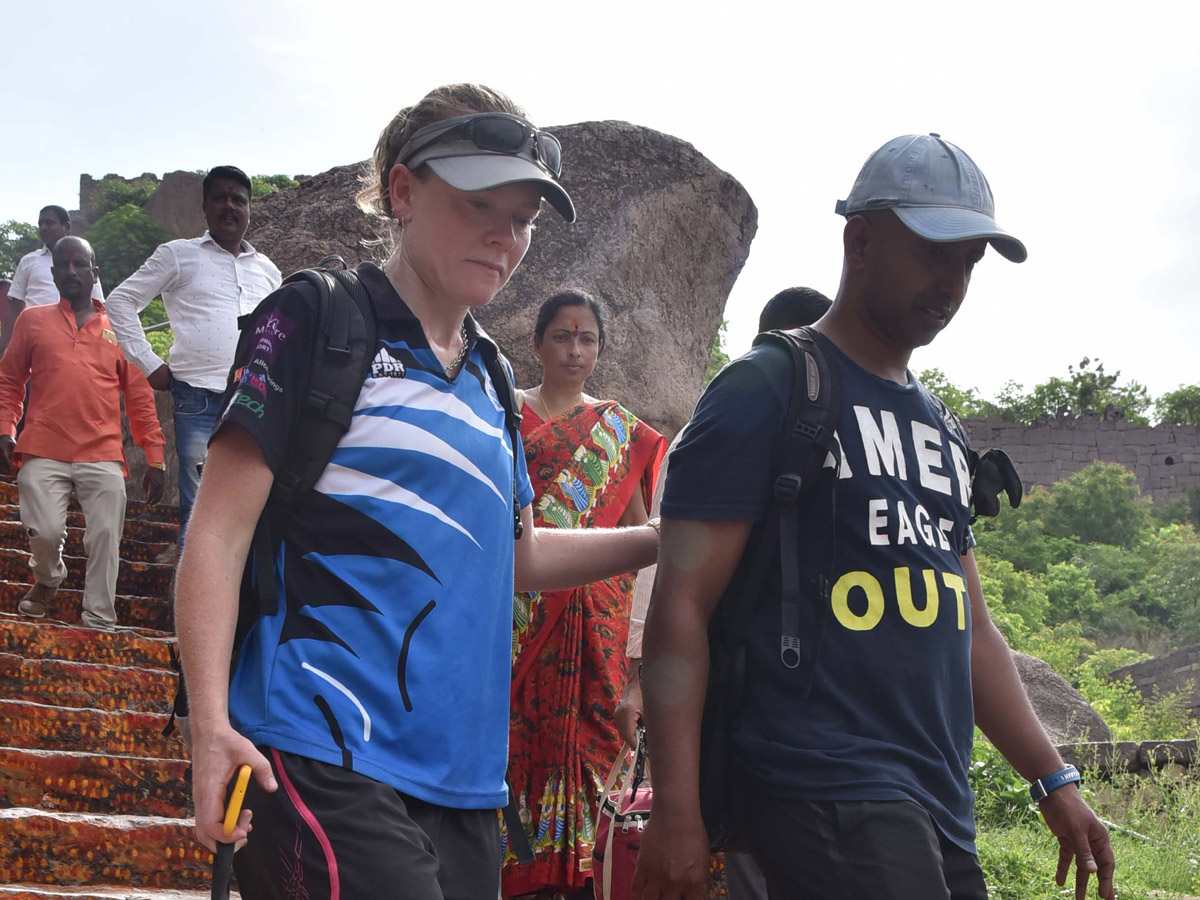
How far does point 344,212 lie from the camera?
27.8 feet

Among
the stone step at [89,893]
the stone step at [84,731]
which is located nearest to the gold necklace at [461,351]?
the stone step at [89,893]

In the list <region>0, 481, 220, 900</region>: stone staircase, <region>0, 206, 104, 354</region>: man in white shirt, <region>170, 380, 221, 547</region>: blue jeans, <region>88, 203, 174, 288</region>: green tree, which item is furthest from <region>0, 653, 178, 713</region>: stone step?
<region>88, 203, 174, 288</region>: green tree

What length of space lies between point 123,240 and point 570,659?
23.6 m

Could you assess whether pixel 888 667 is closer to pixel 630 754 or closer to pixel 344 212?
pixel 630 754

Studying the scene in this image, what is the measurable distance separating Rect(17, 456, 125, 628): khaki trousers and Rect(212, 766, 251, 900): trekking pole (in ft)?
17.0

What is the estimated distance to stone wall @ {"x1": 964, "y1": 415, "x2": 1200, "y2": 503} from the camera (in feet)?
124

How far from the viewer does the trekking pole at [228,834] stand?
64.6 inches

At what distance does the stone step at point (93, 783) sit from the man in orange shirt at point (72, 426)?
2147 millimetres

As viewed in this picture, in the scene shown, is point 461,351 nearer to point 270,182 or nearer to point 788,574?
point 788,574

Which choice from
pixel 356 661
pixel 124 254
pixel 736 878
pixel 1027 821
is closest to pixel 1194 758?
pixel 1027 821

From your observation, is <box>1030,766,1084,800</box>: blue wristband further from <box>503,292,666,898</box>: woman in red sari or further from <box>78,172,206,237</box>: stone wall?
<box>78,172,206,237</box>: stone wall

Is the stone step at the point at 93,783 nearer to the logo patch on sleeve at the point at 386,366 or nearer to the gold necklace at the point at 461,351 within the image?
the gold necklace at the point at 461,351

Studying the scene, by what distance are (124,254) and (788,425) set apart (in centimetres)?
2569

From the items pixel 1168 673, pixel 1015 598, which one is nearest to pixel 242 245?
pixel 1168 673
